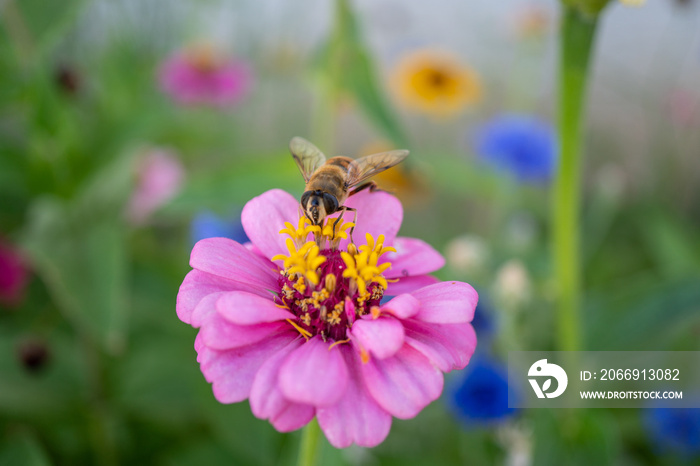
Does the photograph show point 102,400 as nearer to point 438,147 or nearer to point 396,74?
point 396,74

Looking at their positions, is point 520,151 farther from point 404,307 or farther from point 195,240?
point 404,307

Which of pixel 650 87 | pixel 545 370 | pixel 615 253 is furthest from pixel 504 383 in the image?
pixel 650 87

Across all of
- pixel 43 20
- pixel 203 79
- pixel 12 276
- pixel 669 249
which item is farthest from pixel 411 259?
pixel 203 79

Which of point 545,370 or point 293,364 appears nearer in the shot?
point 293,364

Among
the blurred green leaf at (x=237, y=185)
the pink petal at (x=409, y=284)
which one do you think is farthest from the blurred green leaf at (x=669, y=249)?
the pink petal at (x=409, y=284)

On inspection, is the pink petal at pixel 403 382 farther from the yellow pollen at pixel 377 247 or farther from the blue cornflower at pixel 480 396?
the blue cornflower at pixel 480 396

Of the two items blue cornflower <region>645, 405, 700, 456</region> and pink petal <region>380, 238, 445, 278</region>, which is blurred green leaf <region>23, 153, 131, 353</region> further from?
blue cornflower <region>645, 405, 700, 456</region>
